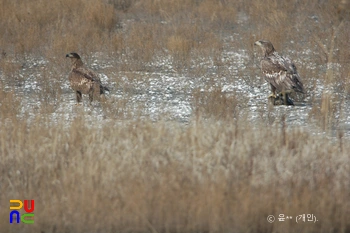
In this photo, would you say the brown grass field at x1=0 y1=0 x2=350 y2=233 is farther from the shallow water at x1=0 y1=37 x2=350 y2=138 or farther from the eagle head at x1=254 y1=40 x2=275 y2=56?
the eagle head at x1=254 y1=40 x2=275 y2=56

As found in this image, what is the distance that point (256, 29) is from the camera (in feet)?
49.4

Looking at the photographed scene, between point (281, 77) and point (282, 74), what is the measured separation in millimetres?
45

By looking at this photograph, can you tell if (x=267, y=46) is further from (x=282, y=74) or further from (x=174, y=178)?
Answer: (x=174, y=178)

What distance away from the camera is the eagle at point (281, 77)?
32.2 ft

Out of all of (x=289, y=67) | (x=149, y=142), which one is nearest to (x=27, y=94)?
(x=289, y=67)

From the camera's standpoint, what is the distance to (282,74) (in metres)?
9.95

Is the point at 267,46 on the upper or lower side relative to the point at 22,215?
upper

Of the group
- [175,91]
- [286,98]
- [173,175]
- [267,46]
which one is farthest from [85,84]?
[173,175]

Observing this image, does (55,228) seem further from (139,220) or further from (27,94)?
(27,94)

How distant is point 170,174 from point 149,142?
663 mm

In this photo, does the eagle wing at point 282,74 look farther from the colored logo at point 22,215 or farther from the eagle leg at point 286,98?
the colored logo at point 22,215

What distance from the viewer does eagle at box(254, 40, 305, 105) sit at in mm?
9828

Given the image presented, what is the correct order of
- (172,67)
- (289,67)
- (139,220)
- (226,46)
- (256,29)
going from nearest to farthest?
(139,220) → (289,67) → (172,67) → (226,46) → (256,29)

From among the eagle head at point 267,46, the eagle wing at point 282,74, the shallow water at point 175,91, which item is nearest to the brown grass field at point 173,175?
the shallow water at point 175,91
